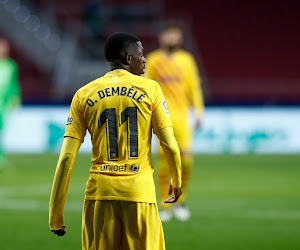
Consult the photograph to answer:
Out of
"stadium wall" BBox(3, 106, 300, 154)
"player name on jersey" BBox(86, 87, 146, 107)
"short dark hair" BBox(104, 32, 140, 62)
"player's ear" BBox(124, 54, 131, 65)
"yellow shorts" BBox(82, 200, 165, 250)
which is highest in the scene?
"stadium wall" BBox(3, 106, 300, 154)

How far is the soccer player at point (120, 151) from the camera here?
3.56 metres

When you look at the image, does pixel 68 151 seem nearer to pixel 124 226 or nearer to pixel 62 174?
pixel 62 174

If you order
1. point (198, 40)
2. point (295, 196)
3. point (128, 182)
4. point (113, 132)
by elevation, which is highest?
point (198, 40)

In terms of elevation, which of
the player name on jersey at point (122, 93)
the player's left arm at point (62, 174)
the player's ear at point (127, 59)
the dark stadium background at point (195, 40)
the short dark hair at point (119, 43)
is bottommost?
the player's left arm at point (62, 174)

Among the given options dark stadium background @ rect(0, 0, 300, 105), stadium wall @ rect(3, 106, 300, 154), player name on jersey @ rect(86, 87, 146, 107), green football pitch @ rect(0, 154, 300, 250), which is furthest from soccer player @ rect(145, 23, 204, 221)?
dark stadium background @ rect(0, 0, 300, 105)

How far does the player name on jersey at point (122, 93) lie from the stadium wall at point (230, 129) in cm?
1443

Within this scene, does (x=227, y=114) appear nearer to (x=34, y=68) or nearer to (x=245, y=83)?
(x=245, y=83)

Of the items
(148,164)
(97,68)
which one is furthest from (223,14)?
(148,164)

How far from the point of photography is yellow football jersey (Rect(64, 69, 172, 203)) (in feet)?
11.7

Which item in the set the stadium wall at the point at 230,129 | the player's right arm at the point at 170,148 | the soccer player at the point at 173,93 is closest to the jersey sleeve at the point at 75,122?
the player's right arm at the point at 170,148

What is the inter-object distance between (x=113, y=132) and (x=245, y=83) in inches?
Answer: 802

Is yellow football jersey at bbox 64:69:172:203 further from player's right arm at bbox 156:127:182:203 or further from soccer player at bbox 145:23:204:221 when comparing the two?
soccer player at bbox 145:23:204:221

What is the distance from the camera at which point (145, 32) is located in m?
22.5

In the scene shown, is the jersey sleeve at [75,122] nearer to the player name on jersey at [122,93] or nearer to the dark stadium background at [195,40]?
the player name on jersey at [122,93]
